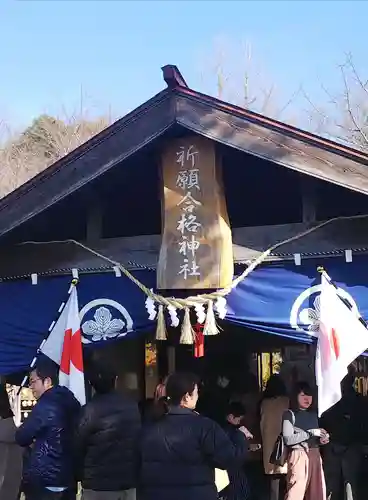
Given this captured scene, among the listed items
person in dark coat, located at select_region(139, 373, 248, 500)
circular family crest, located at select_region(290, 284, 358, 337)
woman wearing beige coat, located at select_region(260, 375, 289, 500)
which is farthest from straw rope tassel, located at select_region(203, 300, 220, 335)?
woman wearing beige coat, located at select_region(260, 375, 289, 500)

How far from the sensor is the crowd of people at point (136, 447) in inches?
157

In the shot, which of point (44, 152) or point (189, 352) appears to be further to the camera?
point (44, 152)

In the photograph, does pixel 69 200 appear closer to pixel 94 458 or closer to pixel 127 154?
pixel 127 154

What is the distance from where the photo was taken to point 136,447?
4.64 m

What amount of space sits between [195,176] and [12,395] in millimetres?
3701

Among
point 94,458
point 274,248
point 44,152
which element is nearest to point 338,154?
point 274,248

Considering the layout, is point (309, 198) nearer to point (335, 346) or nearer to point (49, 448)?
point (335, 346)

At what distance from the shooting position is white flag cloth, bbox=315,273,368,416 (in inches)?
210

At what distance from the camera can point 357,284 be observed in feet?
18.6

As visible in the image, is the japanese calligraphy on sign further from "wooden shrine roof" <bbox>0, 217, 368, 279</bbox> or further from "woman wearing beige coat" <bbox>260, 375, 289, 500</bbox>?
"woman wearing beige coat" <bbox>260, 375, 289, 500</bbox>

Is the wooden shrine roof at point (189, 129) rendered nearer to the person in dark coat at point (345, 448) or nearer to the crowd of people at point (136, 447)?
the crowd of people at point (136, 447)

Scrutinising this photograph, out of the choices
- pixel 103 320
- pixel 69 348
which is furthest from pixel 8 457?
pixel 103 320

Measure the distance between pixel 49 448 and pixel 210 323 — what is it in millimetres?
1756

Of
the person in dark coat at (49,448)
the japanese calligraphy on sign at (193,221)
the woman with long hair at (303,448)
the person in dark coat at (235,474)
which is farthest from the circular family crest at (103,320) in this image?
the woman with long hair at (303,448)
